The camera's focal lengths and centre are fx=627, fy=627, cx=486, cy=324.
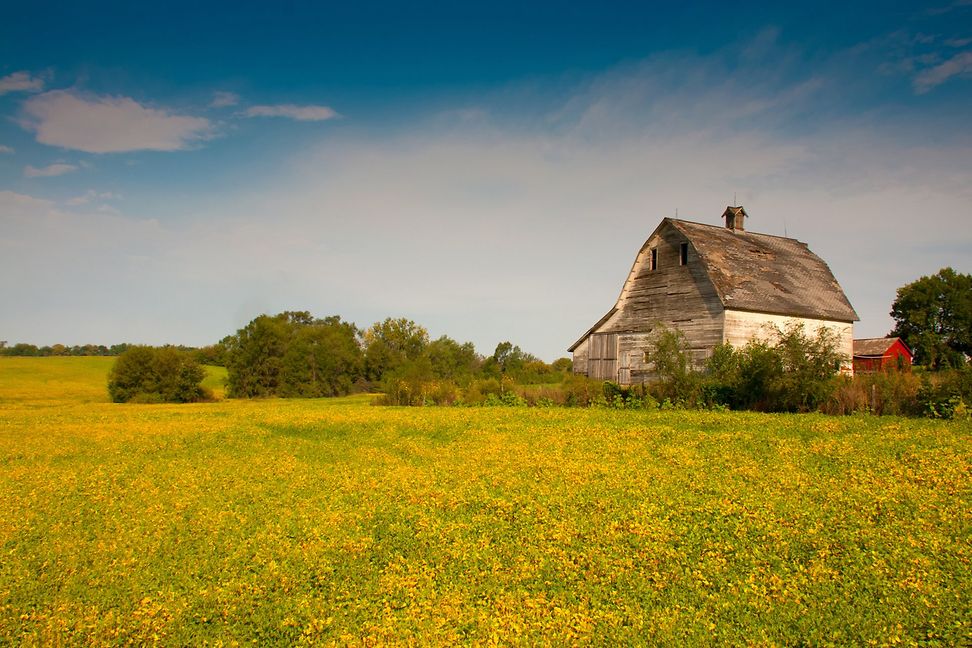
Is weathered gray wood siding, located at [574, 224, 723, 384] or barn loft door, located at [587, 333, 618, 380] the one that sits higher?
weathered gray wood siding, located at [574, 224, 723, 384]

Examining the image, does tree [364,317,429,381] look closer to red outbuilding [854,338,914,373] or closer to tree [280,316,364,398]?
tree [280,316,364,398]

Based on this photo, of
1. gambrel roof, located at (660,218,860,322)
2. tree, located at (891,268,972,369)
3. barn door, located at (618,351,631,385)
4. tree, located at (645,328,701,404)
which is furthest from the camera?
tree, located at (891,268,972,369)

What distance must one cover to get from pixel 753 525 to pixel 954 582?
2369 millimetres

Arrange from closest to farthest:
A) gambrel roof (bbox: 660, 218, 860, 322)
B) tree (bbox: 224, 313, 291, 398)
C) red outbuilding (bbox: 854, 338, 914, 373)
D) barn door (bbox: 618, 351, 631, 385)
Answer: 1. gambrel roof (bbox: 660, 218, 860, 322)
2. barn door (bbox: 618, 351, 631, 385)
3. red outbuilding (bbox: 854, 338, 914, 373)
4. tree (bbox: 224, 313, 291, 398)

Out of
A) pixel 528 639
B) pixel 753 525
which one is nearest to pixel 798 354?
pixel 753 525

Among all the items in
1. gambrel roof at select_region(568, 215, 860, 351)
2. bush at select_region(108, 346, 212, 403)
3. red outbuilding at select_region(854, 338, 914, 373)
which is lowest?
bush at select_region(108, 346, 212, 403)

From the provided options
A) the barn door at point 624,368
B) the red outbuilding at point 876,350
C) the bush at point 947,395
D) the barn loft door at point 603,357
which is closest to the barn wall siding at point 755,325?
the barn door at point 624,368

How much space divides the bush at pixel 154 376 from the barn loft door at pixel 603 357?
36.7 metres

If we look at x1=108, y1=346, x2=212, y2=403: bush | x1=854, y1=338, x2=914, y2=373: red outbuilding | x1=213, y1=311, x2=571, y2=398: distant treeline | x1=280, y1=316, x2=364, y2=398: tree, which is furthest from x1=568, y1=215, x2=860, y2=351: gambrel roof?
x1=280, y1=316, x2=364, y2=398: tree

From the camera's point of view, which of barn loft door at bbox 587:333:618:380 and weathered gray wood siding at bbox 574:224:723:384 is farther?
barn loft door at bbox 587:333:618:380

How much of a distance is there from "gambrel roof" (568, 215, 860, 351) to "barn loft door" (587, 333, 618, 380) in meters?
0.76

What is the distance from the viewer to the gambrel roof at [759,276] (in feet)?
101

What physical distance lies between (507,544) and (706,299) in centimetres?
2509

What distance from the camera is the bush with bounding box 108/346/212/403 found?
51438 mm
